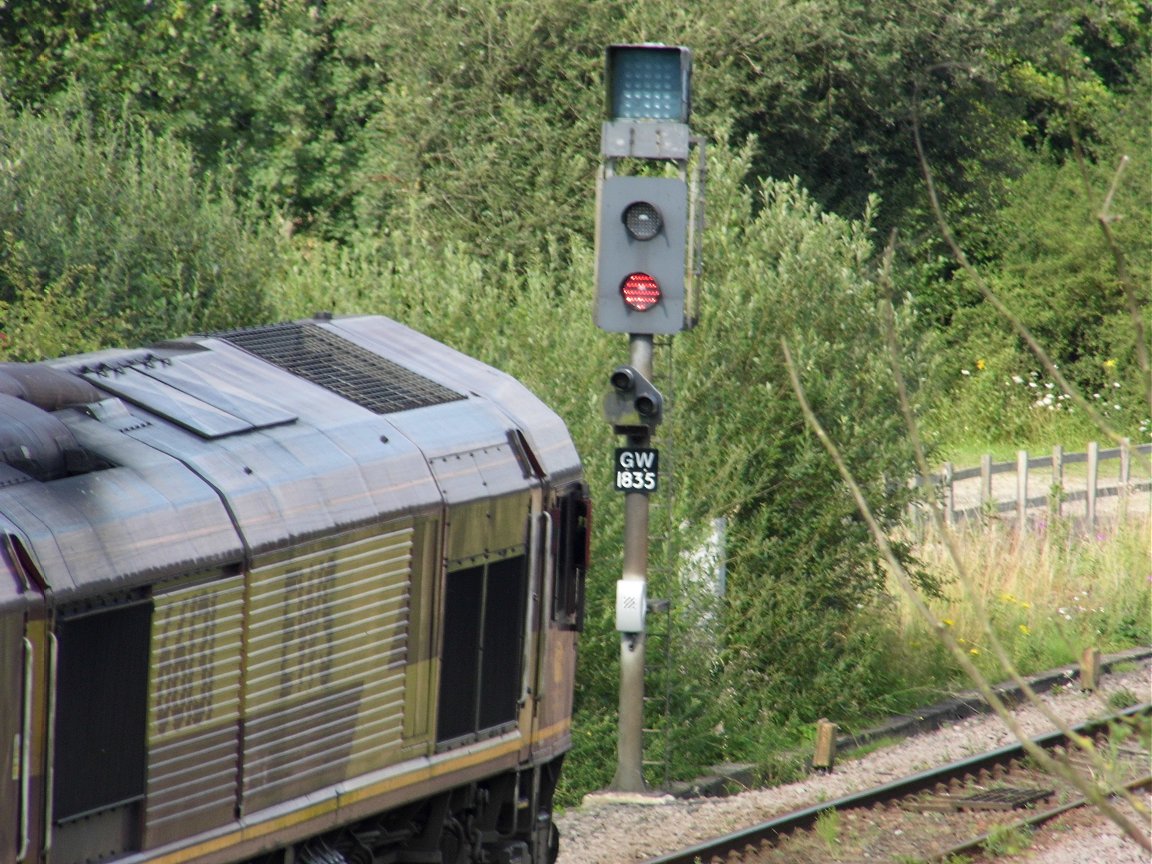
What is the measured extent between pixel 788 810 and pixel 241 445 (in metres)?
5.88

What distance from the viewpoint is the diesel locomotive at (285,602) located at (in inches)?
232

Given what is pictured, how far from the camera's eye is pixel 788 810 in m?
11.5

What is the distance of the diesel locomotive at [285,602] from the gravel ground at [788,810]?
5.34ft

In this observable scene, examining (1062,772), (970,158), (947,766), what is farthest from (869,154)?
(1062,772)

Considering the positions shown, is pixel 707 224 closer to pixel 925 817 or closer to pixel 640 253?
pixel 640 253

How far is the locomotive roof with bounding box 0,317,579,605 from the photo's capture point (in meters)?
6.02

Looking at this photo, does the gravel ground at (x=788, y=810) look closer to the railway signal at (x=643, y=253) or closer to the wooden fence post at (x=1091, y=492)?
the railway signal at (x=643, y=253)

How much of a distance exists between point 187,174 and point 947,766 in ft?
29.7

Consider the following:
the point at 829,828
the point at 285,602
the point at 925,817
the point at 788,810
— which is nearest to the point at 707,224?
the point at 788,810

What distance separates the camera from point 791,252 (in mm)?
14945

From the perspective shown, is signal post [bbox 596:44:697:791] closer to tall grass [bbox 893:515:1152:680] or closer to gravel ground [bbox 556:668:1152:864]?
gravel ground [bbox 556:668:1152:864]

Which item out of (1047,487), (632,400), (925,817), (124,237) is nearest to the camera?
(925,817)

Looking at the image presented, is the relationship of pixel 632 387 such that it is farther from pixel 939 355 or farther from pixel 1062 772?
pixel 1062 772

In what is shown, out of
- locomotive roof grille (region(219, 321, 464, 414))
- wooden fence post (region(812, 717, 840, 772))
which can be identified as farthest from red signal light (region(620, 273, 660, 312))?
wooden fence post (region(812, 717, 840, 772))
